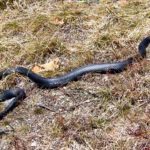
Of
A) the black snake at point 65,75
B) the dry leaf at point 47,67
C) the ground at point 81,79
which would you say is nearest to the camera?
the ground at point 81,79

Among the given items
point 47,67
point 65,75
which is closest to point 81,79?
point 65,75

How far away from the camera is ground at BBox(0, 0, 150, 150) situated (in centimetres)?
414

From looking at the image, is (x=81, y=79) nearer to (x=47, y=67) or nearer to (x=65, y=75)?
(x=65, y=75)

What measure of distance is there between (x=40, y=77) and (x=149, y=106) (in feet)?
3.58

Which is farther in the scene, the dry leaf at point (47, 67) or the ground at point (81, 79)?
the dry leaf at point (47, 67)

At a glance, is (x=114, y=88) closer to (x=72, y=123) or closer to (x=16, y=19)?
(x=72, y=123)

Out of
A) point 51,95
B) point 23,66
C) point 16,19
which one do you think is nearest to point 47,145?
point 51,95

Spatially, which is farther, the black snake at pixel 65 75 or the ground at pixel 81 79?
the black snake at pixel 65 75

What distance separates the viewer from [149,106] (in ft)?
14.3

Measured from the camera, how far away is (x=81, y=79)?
4.93 m

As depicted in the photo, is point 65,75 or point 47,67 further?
point 47,67

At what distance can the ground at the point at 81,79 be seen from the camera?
414 centimetres

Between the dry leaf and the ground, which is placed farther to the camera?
the dry leaf

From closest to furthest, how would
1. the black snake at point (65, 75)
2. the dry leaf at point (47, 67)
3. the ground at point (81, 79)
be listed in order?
1. the ground at point (81, 79)
2. the black snake at point (65, 75)
3. the dry leaf at point (47, 67)
